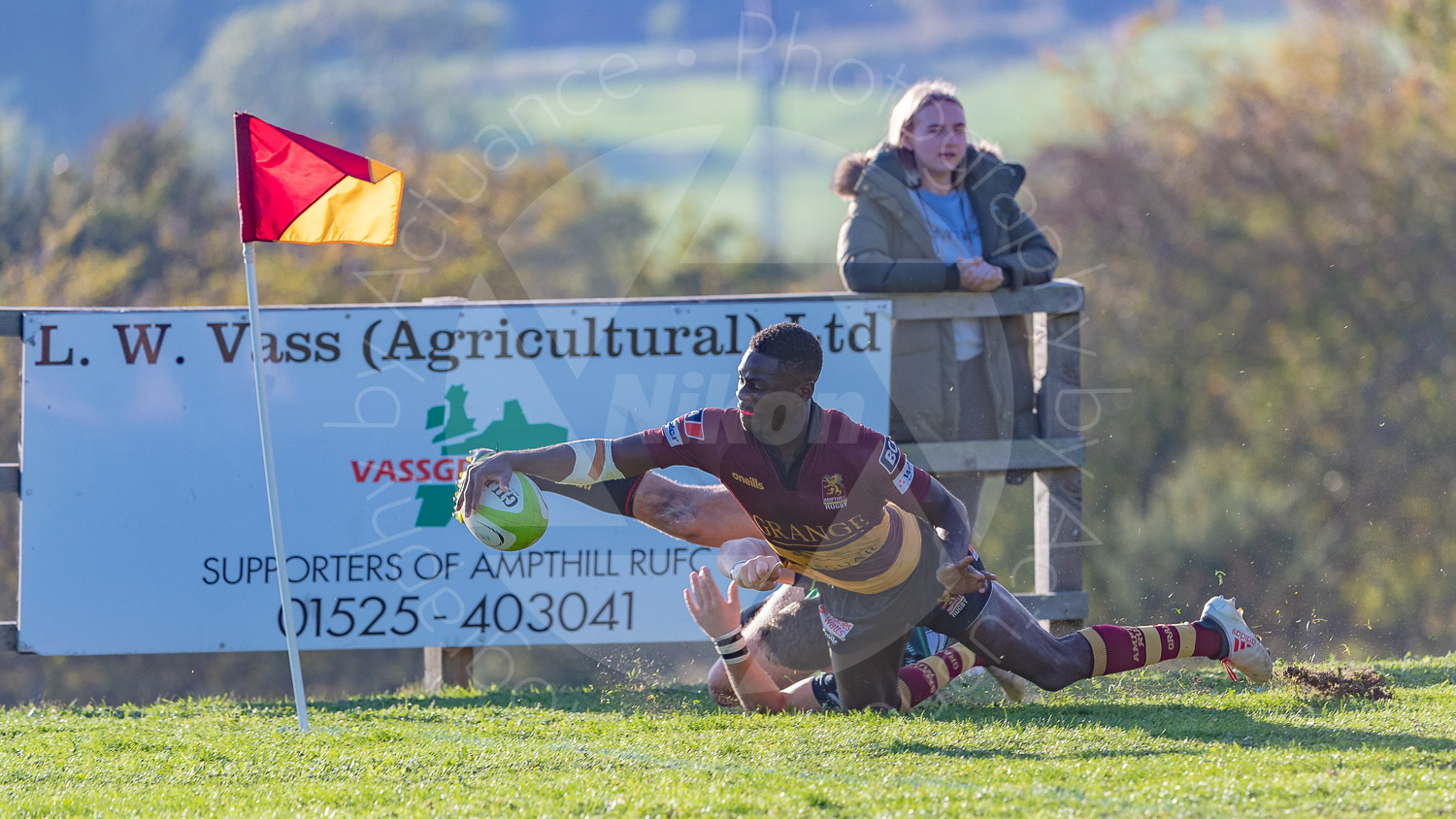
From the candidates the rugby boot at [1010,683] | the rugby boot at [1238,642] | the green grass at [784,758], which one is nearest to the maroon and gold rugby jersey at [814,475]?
the green grass at [784,758]

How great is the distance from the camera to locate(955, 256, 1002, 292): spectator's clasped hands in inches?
316

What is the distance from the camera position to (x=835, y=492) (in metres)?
6.12

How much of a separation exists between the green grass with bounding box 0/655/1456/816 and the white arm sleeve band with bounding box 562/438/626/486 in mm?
1099

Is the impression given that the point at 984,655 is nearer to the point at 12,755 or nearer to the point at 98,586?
the point at 12,755

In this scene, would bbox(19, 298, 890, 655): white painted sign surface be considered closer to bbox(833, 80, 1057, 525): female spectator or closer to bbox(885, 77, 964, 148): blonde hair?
bbox(833, 80, 1057, 525): female spectator

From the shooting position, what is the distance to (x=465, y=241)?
33.8m

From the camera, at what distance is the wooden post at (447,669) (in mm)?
8461

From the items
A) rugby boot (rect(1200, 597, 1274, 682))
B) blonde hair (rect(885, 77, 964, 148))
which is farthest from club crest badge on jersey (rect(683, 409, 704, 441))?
blonde hair (rect(885, 77, 964, 148))

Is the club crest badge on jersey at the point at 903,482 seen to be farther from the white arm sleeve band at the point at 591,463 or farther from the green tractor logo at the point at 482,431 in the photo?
the green tractor logo at the point at 482,431

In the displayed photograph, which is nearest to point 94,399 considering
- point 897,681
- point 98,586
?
point 98,586

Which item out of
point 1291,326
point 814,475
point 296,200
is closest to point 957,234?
point 814,475

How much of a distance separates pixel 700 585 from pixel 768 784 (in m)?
1.52

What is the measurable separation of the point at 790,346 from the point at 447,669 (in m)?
3.62

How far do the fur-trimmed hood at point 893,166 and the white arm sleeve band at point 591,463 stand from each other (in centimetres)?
268
